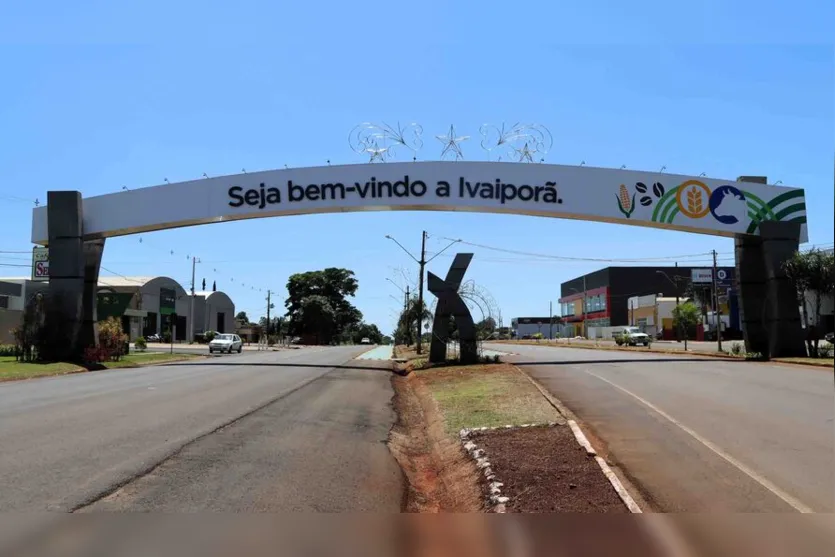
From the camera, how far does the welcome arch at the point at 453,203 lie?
2820 cm

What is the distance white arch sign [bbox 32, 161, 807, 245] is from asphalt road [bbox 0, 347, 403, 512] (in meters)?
12.5

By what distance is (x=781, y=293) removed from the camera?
93.8 feet

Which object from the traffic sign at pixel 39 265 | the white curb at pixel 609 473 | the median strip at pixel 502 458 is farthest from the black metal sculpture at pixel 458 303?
the traffic sign at pixel 39 265

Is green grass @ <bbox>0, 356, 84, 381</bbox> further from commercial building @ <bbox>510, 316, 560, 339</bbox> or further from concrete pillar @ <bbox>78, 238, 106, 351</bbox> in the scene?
commercial building @ <bbox>510, 316, 560, 339</bbox>

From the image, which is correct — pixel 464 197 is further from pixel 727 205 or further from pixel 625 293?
pixel 625 293

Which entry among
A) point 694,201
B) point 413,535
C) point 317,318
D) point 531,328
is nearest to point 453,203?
point 694,201

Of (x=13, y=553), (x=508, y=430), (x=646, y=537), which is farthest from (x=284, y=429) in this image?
(x=646, y=537)

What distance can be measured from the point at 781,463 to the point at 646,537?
4008mm

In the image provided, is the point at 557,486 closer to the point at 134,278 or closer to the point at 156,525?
the point at 156,525

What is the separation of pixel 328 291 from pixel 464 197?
284ft

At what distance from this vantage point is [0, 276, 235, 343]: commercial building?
5222 centimetres

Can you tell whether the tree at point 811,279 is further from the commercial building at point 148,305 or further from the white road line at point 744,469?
the commercial building at point 148,305

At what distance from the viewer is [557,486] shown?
6914 mm

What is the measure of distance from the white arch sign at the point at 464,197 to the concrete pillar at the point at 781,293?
691 mm
